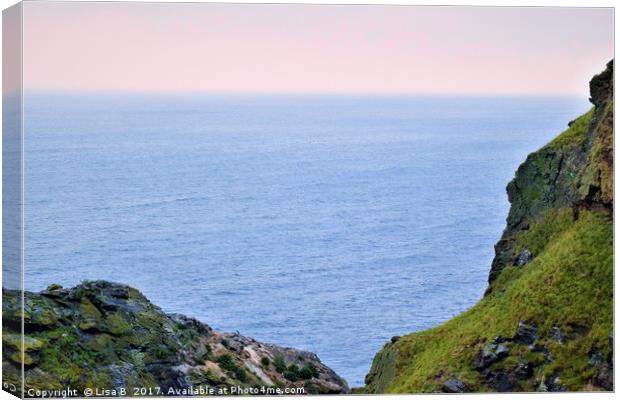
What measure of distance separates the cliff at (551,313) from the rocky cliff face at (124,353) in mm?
2633

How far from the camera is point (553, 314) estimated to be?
103 feet

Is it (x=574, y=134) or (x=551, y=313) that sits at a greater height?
(x=574, y=134)

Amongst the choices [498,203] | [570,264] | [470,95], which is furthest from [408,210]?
[570,264]

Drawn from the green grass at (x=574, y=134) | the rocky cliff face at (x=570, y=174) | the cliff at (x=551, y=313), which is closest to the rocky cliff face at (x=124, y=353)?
the cliff at (x=551, y=313)

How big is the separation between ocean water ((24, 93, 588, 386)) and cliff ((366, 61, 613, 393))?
116 inches

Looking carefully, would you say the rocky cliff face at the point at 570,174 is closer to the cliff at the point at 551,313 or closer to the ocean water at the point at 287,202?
the cliff at the point at 551,313

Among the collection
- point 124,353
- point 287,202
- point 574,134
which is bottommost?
point 124,353

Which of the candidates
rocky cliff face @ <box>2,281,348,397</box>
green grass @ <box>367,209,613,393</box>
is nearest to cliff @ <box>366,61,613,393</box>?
green grass @ <box>367,209,613,393</box>

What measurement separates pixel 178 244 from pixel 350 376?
404 inches

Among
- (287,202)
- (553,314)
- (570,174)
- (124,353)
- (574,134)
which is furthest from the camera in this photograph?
(287,202)

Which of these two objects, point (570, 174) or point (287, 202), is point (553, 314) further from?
point (287, 202)

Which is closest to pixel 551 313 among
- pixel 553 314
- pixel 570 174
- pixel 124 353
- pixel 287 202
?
pixel 553 314

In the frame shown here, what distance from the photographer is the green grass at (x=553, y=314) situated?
3111 centimetres

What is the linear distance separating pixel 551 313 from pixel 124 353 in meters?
9.82
